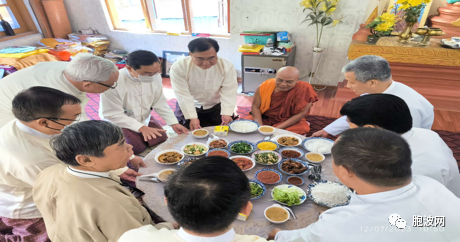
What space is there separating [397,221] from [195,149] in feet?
4.52

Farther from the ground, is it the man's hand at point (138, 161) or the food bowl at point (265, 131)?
the man's hand at point (138, 161)

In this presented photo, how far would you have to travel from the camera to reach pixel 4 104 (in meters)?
2.15

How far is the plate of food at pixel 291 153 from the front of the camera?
188cm

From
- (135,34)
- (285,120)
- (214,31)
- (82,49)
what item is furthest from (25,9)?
(285,120)

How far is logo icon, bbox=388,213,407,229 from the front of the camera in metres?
1.00

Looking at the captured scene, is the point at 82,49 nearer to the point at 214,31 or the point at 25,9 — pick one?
the point at 25,9

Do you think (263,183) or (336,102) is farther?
(336,102)

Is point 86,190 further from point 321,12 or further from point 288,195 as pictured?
point 321,12

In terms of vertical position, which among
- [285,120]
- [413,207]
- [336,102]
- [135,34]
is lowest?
[336,102]

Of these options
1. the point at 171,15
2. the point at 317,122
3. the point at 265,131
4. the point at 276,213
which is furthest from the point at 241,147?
the point at 171,15

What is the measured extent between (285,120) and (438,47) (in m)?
2.72

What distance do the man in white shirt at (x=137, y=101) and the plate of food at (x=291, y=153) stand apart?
965 millimetres

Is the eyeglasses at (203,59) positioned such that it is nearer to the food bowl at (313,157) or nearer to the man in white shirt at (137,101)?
the man in white shirt at (137,101)

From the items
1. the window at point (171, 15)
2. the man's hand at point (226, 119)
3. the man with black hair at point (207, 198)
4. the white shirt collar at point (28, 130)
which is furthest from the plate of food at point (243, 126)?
the window at point (171, 15)
